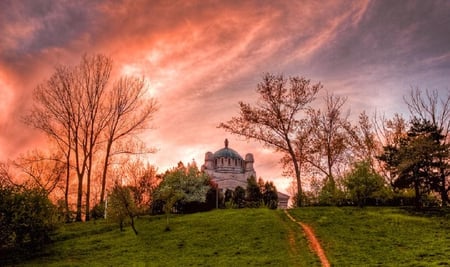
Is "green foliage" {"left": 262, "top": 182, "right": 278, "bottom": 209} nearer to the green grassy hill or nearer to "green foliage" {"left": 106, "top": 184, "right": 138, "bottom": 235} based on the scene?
the green grassy hill

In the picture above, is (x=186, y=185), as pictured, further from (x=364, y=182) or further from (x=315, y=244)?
(x=315, y=244)

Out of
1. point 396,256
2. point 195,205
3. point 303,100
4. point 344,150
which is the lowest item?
point 396,256

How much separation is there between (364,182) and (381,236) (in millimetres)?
13211

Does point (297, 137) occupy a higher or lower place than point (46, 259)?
higher

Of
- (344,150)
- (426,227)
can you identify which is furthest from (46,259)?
(344,150)

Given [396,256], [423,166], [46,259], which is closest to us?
[396,256]

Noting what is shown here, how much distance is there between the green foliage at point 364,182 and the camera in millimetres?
38719

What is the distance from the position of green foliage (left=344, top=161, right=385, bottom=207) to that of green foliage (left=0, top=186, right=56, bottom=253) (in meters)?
27.3

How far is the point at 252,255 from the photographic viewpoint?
77.1 feet

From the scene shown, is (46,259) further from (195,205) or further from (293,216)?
(195,205)

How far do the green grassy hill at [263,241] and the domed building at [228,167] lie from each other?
53741 millimetres

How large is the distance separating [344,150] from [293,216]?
1902 centimetres

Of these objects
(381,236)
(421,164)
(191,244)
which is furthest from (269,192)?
(381,236)

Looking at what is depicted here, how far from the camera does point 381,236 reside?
2633 centimetres
